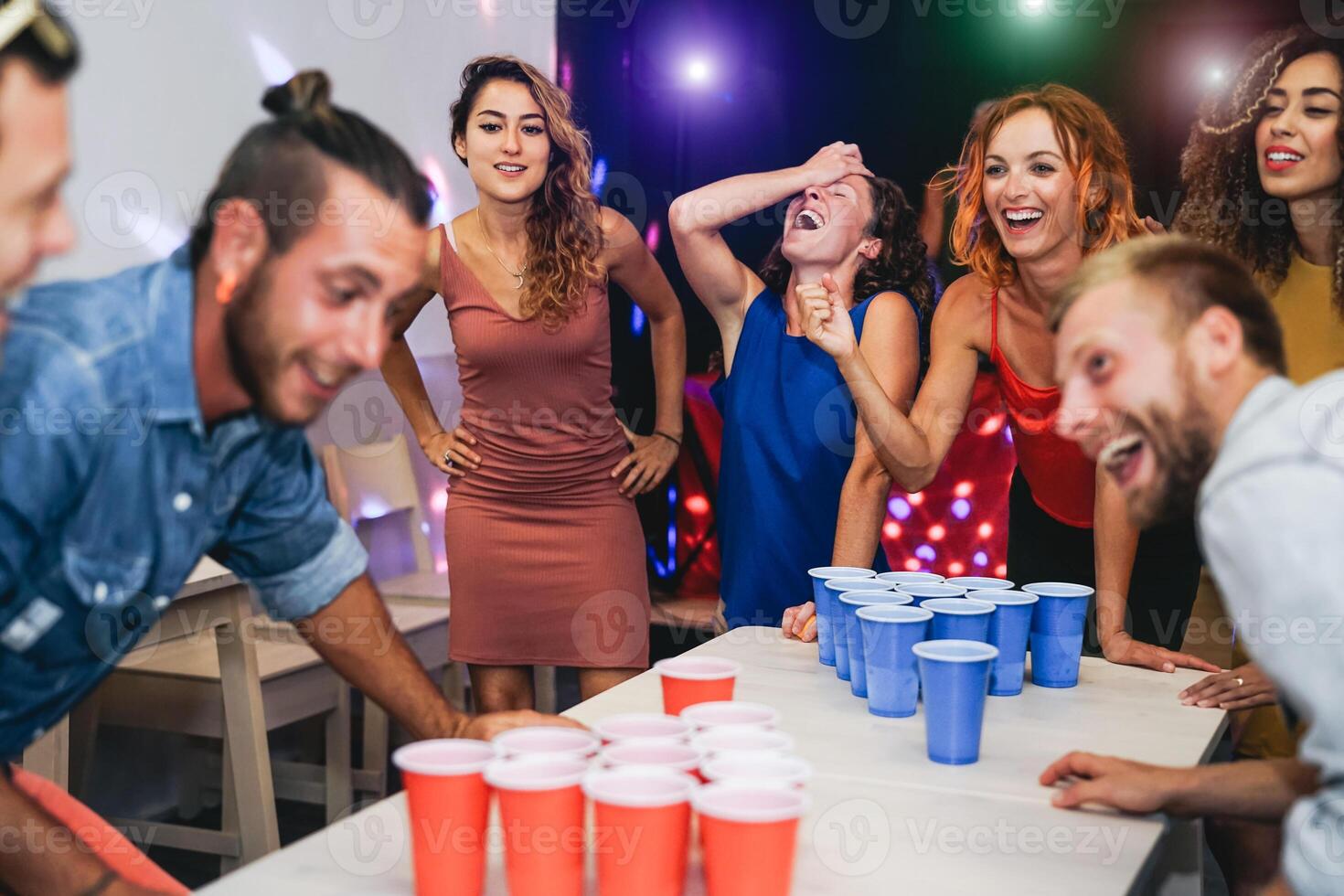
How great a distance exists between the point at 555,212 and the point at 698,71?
1751 mm

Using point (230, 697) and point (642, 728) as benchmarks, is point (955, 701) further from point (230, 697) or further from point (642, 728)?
point (230, 697)

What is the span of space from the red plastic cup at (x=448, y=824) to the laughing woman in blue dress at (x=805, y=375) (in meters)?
1.38

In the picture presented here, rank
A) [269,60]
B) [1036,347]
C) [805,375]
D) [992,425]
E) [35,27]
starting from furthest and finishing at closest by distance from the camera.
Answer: [992,425] → [269,60] → [805,375] → [1036,347] → [35,27]

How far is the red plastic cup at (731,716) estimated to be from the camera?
47.9 inches

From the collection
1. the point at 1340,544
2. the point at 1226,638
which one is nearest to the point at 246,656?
the point at 1226,638

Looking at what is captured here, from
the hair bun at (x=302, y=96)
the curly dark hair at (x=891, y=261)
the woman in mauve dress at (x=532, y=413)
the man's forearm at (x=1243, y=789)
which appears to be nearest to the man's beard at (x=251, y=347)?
the hair bun at (x=302, y=96)

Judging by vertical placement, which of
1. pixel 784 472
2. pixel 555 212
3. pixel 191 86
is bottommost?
pixel 784 472

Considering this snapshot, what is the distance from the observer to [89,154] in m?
2.43

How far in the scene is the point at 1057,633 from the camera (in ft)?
5.73

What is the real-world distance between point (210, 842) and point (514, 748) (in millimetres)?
2263

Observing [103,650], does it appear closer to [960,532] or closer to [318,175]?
[318,175]

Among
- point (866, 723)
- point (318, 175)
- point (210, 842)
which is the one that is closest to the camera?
point (318, 175)

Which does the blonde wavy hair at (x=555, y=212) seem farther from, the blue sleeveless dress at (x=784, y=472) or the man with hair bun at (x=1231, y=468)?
the man with hair bun at (x=1231, y=468)

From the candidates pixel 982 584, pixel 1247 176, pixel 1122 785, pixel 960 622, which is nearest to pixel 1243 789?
pixel 1122 785
